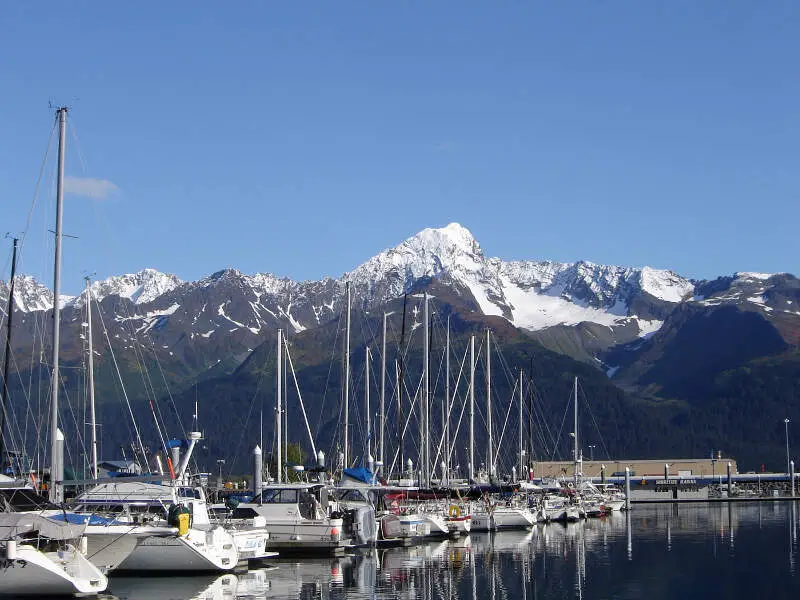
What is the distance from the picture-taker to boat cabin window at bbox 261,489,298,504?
6681 centimetres

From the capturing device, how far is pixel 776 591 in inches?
2164

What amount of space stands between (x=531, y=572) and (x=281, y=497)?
561 inches

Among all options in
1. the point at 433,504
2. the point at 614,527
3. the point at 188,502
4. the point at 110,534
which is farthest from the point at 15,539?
the point at 614,527

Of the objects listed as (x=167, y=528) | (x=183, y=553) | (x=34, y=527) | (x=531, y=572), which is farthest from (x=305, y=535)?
(x=34, y=527)

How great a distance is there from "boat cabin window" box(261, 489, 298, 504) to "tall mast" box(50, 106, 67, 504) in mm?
13364

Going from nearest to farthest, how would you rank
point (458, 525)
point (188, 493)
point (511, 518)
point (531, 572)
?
point (531, 572)
point (188, 493)
point (458, 525)
point (511, 518)

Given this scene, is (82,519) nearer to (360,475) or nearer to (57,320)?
(57,320)

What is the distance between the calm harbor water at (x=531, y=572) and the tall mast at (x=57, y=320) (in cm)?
518

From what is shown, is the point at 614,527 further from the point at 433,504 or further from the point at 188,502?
the point at 188,502

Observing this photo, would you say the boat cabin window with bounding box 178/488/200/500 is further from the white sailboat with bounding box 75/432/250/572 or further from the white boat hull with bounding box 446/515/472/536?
the white boat hull with bounding box 446/515/472/536

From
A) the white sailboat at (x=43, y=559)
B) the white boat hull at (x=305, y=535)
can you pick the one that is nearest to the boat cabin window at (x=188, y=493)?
the white boat hull at (x=305, y=535)

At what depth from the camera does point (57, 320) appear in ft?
183

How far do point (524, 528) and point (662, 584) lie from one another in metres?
40.6

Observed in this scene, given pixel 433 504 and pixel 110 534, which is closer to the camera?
pixel 110 534
